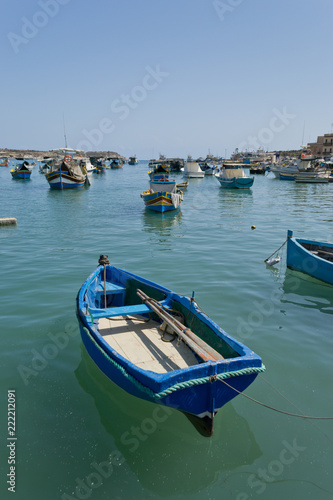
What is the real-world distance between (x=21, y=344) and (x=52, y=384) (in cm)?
184

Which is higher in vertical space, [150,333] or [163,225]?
[150,333]

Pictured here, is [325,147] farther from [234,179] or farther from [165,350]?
[165,350]

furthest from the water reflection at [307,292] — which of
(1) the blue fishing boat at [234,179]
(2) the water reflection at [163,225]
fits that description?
(1) the blue fishing boat at [234,179]

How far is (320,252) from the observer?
493 inches

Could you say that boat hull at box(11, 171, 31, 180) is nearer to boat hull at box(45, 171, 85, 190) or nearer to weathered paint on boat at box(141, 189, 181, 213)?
boat hull at box(45, 171, 85, 190)

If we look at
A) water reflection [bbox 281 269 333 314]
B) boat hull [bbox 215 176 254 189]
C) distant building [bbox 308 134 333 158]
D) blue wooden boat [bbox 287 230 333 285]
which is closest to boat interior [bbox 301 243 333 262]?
blue wooden boat [bbox 287 230 333 285]

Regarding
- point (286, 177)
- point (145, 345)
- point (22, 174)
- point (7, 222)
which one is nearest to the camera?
point (145, 345)

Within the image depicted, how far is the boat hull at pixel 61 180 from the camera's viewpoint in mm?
42062

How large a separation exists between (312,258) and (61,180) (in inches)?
1461

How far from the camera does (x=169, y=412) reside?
5.77 meters

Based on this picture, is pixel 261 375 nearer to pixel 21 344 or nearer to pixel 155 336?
pixel 155 336

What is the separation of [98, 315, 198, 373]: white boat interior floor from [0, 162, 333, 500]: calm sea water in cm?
76

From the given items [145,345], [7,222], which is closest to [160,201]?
[7,222]

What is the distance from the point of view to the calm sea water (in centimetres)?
472
